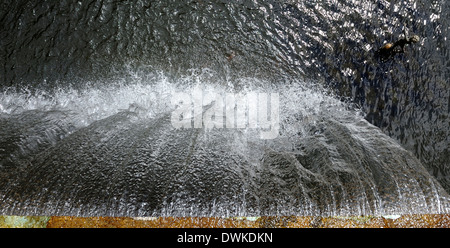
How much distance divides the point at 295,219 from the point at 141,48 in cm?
266

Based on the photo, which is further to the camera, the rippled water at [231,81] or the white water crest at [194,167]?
the rippled water at [231,81]

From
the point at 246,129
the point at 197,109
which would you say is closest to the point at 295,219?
the point at 246,129

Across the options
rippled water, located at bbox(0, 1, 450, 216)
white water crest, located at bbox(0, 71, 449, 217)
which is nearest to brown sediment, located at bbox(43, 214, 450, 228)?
white water crest, located at bbox(0, 71, 449, 217)

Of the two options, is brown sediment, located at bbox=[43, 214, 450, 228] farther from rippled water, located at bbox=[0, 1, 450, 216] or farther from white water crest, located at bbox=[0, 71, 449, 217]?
rippled water, located at bbox=[0, 1, 450, 216]

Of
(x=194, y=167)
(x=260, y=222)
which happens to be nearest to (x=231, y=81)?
(x=194, y=167)

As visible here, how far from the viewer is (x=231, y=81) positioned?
355 cm

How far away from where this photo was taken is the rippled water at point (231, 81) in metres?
2.42

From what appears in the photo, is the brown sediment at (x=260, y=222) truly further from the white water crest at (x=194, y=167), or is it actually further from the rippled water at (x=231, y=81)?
the rippled water at (x=231, y=81)

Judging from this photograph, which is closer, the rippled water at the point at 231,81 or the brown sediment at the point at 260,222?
the brown sediment at the point at 260,222

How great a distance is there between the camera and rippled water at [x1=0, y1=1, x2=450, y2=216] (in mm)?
2422

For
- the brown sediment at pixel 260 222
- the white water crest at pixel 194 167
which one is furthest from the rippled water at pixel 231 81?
the brown sediment at pixel 260 222

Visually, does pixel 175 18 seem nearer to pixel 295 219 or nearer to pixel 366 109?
pixel 366 109

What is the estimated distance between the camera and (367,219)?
6.43 feet

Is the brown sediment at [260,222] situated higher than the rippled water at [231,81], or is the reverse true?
the rippled water at [231,81]
